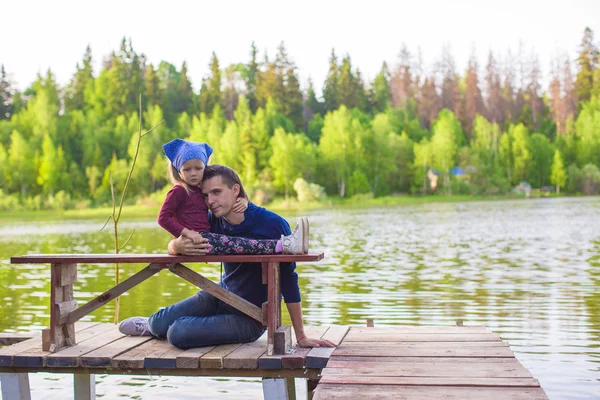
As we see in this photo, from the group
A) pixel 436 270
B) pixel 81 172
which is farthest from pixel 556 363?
pixel 81 172

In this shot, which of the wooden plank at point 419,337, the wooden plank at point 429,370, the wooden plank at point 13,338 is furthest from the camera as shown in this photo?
the wooden plank at point 13,338

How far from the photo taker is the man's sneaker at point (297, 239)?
4992mm

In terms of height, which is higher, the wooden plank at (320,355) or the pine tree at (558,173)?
the pine tree at (558,173)

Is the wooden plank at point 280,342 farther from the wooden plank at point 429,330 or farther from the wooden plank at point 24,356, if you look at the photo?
the wooden plank at point 24,356

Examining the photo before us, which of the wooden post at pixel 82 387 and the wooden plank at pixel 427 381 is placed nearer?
the wooden plank at pixel 427 381

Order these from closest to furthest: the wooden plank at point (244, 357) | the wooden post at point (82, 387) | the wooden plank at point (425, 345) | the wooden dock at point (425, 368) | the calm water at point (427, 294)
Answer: the wooden dock at point (425, 368), the wooden plank at point (244, 357), the wooden plank at point (425, 345), the wooden post at point (82, 387), the calm water at point (427, 294)

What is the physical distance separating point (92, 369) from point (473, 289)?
9.78 m

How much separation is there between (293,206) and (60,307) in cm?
6620

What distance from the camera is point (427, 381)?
14.2 feet

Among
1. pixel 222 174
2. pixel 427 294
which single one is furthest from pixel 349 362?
pixel 427 294

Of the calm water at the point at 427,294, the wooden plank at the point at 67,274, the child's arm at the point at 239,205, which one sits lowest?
the calm water at the point at 427,294

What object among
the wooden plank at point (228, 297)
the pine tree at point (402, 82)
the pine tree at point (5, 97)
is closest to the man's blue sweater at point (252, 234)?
the wooden plank at point (228, 297)

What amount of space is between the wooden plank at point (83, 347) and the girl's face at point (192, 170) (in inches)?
51.3

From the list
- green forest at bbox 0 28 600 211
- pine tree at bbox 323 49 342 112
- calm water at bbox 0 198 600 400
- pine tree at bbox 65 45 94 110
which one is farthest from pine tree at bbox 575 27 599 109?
calm water at bbox 0 198 600 400
